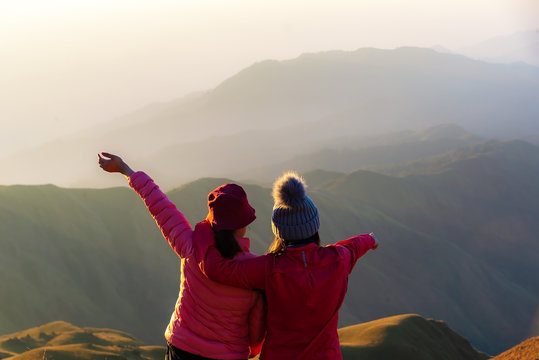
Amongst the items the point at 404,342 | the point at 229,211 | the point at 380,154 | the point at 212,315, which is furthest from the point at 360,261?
the point at 380,154

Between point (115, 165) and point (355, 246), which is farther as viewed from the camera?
point (115, 165)

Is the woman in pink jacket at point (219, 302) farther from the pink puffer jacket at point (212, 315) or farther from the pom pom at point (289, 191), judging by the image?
the pom pom at point (289, 191)

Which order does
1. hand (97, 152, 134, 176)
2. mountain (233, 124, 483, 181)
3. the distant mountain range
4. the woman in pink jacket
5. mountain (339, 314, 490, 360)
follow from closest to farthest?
1. the woman in pink jacket
2. hand (97, 152, 134, 176)
3. mountain (339, 314, 490, 360)
4. the distant mountain range
5. mountain (233, 124, 483, 181)

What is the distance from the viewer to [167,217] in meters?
3.32

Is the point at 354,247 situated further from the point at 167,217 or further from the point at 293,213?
the point at 167,217

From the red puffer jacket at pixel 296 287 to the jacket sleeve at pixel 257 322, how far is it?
2.3 inches

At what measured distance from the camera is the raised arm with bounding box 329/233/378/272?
3.07 m

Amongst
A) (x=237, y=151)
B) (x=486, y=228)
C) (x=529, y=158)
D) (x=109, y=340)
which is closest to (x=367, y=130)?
(x=237, y=151)

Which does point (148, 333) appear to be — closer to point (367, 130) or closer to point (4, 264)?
point (4, 264)

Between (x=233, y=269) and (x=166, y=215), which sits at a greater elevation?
(x=166, y=215)

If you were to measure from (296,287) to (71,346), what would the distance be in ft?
27.2

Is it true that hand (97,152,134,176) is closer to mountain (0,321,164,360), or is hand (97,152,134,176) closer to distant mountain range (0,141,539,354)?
mountain (0,321,164,360)

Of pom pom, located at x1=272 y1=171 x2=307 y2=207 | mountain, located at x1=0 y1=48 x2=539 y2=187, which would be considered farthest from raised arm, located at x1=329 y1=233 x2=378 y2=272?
Answer: mountain, located at x1=0 y1=48 x2=539 y2=187

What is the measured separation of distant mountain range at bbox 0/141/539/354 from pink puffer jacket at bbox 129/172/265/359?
20.6m
